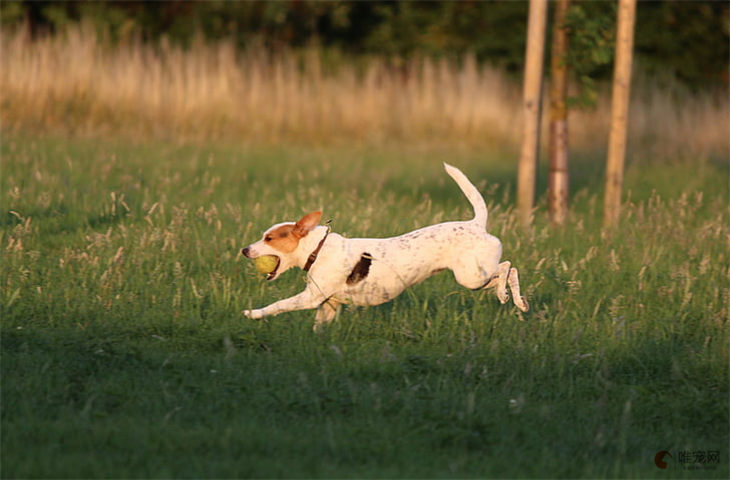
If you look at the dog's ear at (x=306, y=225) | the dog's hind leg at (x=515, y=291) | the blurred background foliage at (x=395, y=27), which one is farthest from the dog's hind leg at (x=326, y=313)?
the blurred background foliage at (x=395, y=27)

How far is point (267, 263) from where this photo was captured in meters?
6.03

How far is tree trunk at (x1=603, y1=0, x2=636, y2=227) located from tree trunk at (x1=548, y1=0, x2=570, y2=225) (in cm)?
64

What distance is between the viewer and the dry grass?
14.9 meters

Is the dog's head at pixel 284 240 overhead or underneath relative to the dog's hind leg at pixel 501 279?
overhead

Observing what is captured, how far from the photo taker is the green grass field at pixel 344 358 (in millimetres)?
4586

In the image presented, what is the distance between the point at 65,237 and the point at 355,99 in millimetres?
10178

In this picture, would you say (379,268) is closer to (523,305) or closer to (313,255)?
(313,255)

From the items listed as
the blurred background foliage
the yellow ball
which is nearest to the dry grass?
the blurred background foliage

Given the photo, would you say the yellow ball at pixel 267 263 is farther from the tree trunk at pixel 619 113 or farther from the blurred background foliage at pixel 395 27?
the blurred background foliage at pixel 395 27

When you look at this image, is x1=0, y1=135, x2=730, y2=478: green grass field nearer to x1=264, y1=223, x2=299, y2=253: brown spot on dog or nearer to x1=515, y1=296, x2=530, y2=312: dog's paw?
x1=515, y1=296, x2=530, y2=312: dog's paw

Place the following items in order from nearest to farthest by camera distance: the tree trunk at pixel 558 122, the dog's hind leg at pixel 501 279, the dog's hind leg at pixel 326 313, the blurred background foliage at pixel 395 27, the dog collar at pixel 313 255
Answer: the dog collar at pixel 313 255 → the dog's hind leg at pixel 326 313 → the dog's hind leg at pixel 501 279 → the tree trunk at pixel 558 122 → the blurred background foliage at pixel 395 27

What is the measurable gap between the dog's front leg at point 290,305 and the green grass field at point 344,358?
19cm

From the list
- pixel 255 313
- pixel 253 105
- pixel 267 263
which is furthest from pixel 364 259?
pixel 253 105

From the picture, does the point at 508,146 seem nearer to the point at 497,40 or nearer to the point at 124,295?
the point at 497,40
